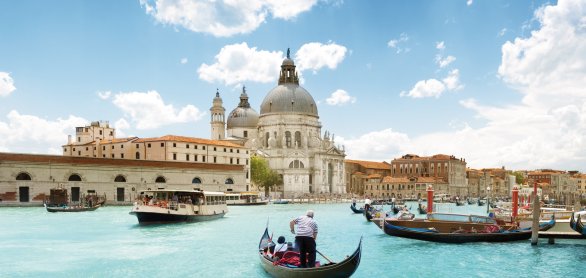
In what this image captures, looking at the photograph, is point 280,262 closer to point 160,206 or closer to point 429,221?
point 429,221

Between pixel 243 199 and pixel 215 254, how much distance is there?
39.7m

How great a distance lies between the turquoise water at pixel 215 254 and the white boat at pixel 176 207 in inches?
54.3

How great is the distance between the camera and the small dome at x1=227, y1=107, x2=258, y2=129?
96.3 metres

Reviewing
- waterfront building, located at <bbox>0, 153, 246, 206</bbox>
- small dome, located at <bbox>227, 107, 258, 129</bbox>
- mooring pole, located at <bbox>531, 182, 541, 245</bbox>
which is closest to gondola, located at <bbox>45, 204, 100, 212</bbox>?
waterfront building, located at <bbox>0, 153, 246, 206</bbox>

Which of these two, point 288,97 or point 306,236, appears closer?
point 306,236

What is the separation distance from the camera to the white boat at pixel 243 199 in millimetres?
57575

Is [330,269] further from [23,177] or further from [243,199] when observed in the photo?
[243,199]

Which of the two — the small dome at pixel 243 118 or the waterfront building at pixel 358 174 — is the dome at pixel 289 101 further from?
the waterfront building at pixel 358 174

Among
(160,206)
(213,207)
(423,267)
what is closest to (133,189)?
(213,207)

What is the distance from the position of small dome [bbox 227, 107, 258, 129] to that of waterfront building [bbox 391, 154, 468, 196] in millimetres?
26519

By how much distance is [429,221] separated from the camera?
24.1 meters

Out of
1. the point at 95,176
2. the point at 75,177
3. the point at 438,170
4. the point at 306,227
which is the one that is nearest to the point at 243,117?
the point at 438,170

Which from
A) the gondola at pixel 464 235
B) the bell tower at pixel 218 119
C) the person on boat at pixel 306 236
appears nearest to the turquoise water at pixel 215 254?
the gondola at pixel 464 235

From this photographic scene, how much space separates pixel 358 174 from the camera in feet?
342
